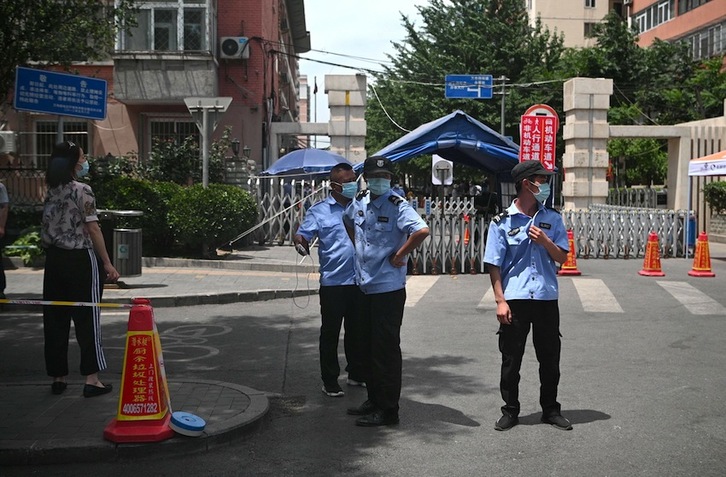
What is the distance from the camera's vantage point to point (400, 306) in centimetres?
621

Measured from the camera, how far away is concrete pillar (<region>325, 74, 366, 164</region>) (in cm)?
2336

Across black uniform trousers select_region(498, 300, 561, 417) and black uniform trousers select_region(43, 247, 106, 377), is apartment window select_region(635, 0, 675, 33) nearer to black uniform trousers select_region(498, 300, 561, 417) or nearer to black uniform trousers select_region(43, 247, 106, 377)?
black uniform trousers select_region(498, 300, 561, 417)

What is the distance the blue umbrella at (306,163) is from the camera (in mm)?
23078

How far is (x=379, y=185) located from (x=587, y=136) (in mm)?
18993

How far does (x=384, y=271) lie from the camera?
6.15 meters

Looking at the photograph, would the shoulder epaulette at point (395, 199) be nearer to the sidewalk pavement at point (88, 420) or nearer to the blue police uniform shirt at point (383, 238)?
the blue police uniform shirt at point (383, 238)

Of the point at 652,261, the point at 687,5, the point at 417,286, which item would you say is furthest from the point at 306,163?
the point at 687,5

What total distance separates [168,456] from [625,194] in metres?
33.7

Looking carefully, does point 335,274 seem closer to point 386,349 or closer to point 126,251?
point 386,349

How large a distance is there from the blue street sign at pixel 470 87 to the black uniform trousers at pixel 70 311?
22.0 m

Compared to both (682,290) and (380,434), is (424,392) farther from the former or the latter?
(682,290)

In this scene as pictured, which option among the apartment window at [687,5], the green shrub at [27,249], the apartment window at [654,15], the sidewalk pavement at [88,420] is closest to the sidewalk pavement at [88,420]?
the sidewalk pavement at [88,420]

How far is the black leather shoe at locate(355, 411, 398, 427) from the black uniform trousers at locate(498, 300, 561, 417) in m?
0.77

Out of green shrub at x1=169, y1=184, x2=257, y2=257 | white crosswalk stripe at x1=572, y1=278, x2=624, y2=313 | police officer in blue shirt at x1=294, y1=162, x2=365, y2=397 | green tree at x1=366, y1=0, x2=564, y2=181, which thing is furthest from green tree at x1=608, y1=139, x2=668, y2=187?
police officer in blue shirt at x1=294, y1=162, x2=365, y2=397
